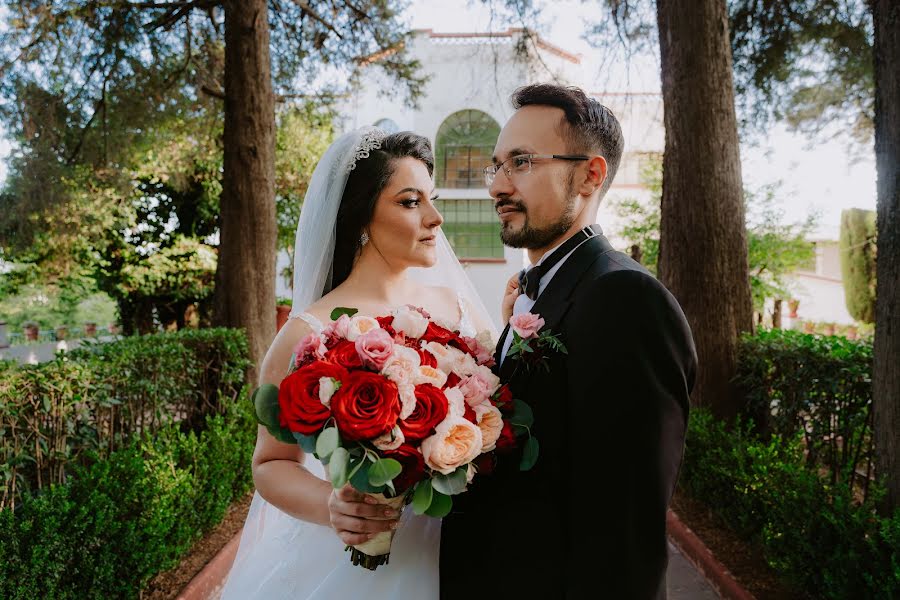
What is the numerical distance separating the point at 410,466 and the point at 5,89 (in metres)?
9.23

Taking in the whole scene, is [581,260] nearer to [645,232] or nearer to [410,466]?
[410,466]

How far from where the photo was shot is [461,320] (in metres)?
2.81

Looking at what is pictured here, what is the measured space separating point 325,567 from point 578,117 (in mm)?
1703

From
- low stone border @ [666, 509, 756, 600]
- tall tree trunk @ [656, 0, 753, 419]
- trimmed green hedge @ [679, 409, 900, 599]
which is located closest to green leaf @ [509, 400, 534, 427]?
trimmed green hedge @ [679, 409, 900, 599]

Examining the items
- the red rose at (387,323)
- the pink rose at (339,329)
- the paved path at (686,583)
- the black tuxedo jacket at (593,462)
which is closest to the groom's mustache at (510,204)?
the black tuxedo jacket at (593,462)

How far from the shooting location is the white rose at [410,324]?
1.57 metres

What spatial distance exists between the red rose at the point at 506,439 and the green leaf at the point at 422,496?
7.5 inches

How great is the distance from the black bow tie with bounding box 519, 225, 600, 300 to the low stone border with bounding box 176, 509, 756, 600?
2885mm

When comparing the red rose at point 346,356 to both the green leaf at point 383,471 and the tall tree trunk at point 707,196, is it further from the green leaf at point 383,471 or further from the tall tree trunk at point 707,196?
the tall tree trunk at point 707,196

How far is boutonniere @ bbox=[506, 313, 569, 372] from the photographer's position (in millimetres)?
1423

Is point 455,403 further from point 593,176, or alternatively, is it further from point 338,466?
point 593,176

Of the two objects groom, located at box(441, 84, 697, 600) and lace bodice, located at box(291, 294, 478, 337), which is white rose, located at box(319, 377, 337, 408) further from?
lace bodice, located at box(291, 294, 478, 337)

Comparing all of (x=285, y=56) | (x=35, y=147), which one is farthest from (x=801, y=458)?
(x=35, y=147)

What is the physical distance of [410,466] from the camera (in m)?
1.35
